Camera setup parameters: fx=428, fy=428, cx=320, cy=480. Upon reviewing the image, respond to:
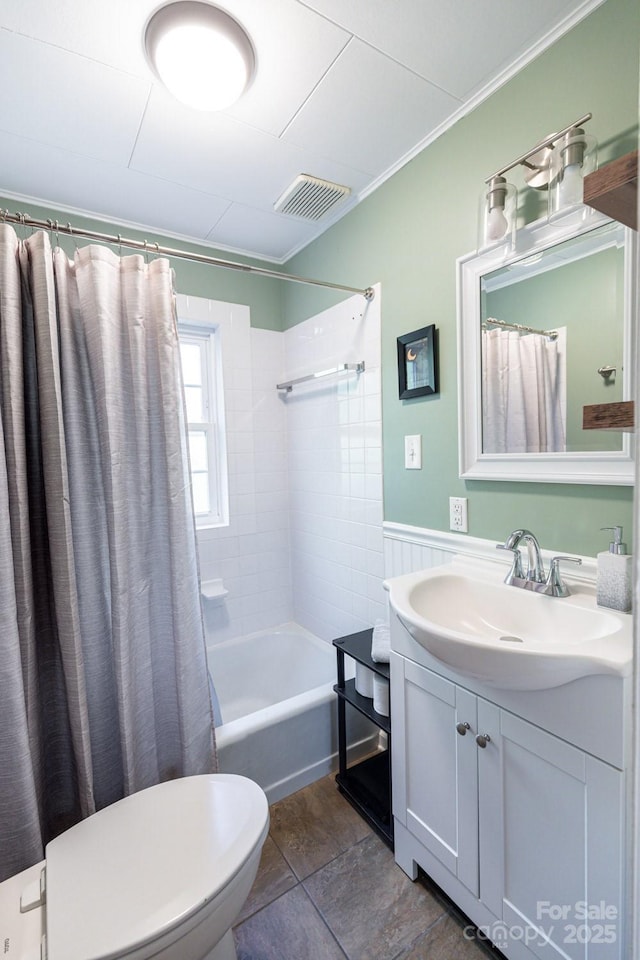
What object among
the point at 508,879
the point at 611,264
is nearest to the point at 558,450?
the point at 611,264

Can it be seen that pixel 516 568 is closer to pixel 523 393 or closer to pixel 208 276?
pixel 523 393

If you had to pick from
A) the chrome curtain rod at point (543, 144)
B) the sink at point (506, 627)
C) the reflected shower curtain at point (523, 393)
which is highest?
the chrome curtain rod at point (543, 144)

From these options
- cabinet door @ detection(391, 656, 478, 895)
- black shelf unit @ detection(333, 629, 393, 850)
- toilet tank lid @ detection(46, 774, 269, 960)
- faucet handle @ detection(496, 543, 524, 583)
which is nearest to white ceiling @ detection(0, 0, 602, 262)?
faucet handle @ detection(496, 543, 524, 583)

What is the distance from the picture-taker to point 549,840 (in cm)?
91

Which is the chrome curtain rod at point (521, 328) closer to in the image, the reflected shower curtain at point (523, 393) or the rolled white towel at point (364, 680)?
the reflected shower curtain at point (523, 393)

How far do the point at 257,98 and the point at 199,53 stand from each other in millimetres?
246

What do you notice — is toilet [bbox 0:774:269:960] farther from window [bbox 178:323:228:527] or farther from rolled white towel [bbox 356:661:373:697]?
window [bbox 178:323:228:527]

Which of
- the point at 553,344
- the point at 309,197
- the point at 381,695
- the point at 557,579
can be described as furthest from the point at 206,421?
the point at 557,579

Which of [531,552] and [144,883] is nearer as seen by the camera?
[144,883]

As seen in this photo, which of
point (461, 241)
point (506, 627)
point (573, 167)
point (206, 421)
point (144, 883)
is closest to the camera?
point (144, 883)

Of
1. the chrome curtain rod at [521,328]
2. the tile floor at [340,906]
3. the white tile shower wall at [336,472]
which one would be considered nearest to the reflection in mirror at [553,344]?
the chrome curtain rod at [521,328]

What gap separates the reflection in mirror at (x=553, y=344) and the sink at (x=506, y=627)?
1.37ft

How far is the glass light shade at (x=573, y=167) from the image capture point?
1.09m

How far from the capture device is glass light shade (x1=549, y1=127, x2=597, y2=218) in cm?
109
